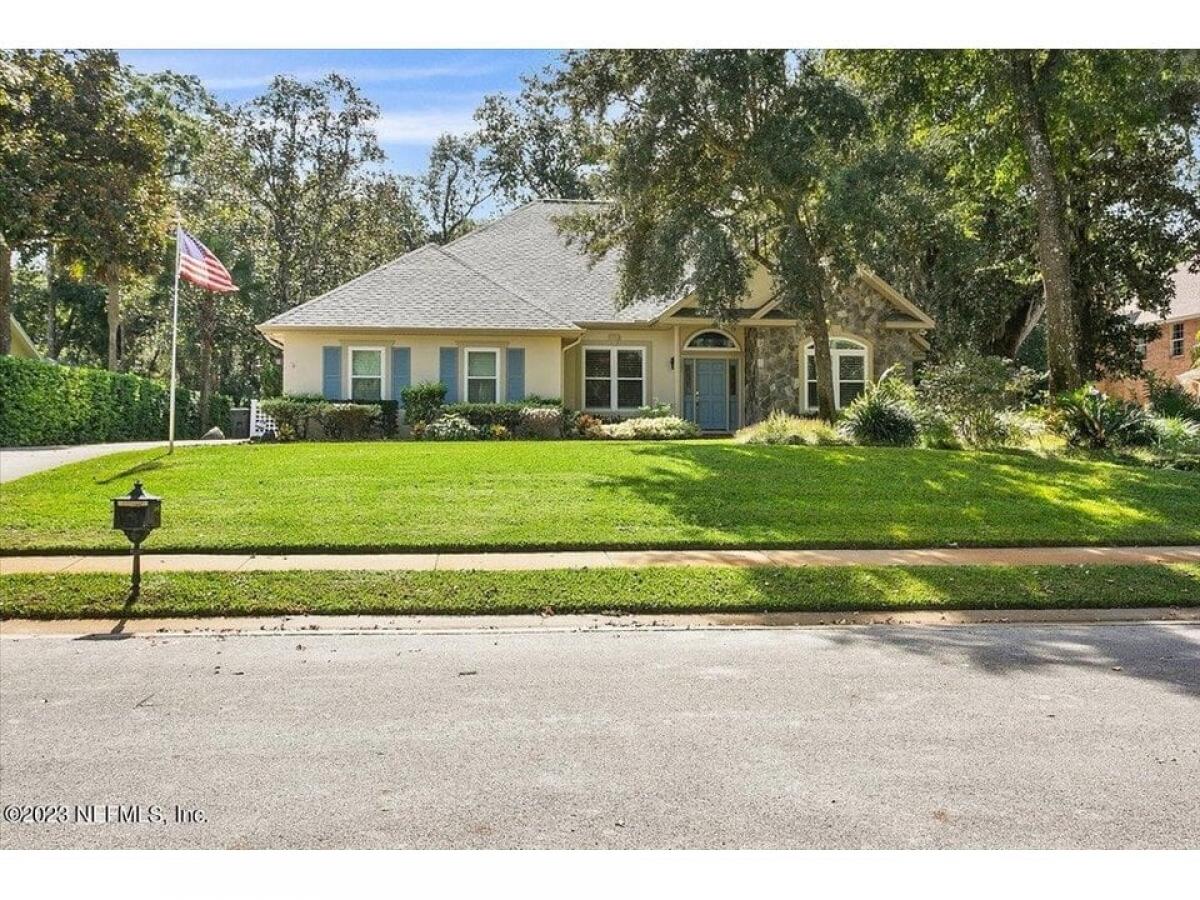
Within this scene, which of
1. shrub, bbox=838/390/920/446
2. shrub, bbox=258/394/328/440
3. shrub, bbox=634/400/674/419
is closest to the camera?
shrub, bbox=838/390/920/446

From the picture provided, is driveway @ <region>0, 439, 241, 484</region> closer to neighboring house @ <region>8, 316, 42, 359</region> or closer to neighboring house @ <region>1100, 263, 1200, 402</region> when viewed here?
neighboring house @ <region>8, 316, 42, 359</region>

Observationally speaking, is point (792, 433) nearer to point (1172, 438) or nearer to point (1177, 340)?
point (1172, 438)

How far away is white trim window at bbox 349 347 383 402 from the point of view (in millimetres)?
20531

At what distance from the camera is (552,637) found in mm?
6051

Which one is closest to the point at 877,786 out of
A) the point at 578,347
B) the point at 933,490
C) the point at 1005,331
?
the point at 933,490

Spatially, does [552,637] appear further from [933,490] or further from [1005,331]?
[1005,331]

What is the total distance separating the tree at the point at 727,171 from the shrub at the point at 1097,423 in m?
4.30

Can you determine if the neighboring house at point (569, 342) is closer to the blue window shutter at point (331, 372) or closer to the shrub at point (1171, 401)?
the blue window shutter at point (331, 372)

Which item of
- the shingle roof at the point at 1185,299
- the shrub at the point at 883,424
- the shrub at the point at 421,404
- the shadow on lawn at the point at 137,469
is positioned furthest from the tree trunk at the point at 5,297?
the shingle roof at the point at 1185,299

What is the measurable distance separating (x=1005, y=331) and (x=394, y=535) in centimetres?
2370

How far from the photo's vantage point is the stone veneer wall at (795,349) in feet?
71.3

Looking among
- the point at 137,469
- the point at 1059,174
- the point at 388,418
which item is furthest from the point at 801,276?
the point at 137,469

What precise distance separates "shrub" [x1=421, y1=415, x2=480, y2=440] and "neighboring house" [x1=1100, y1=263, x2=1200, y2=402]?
77.8 ft

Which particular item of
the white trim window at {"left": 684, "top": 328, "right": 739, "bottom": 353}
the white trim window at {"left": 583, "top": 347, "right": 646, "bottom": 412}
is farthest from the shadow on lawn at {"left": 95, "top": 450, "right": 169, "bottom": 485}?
the white trim window at {"left": 684, "top": 328, "right": 739, "bottom": 353}
